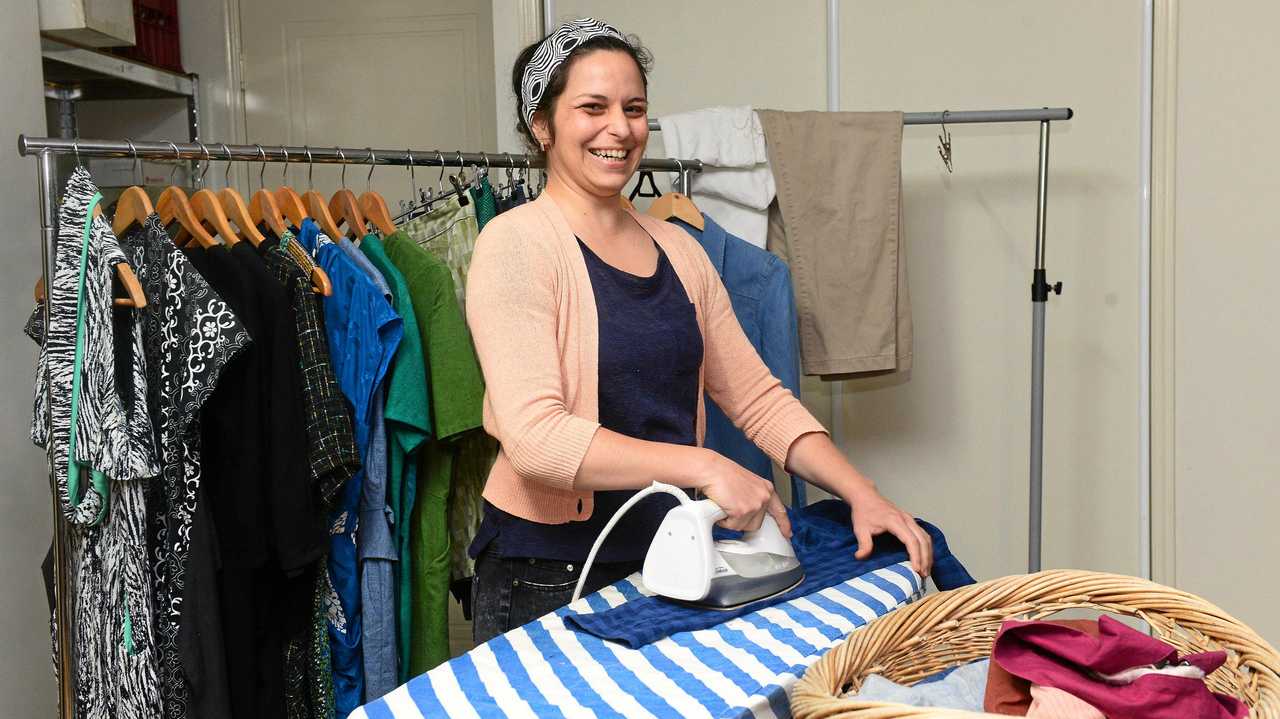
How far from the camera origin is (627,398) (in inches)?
56.9

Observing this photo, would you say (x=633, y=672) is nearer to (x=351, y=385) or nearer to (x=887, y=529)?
(x=887, y=529)

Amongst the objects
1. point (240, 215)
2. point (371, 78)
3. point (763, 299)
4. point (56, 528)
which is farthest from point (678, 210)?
point (371, 78)

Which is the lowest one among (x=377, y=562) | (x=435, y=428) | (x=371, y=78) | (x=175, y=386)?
(x=377, y=562)

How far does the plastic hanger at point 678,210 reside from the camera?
2184 millimetres

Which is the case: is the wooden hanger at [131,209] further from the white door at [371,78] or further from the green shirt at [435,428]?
the white door at [371,78]

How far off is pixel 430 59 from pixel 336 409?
2055 millimetres

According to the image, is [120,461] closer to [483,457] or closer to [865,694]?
[483,457]

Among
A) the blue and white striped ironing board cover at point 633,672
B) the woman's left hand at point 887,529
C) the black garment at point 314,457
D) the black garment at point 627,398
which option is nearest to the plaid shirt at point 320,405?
the black garment at point 314,457

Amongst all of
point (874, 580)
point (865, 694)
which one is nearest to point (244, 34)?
point (874, 580)

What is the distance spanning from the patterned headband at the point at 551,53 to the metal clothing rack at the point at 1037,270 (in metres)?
0.74

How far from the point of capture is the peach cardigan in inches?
51.5

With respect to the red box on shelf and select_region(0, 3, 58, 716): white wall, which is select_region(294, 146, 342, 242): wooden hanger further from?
the red box on shelf

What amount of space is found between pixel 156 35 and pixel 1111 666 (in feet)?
11.0

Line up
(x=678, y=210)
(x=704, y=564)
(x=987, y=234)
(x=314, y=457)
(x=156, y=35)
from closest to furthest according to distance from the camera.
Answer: (x=704, y=564), (x=314, y=457), (x=678, y=210), (x=987, y=234), (x=156, y=35)
